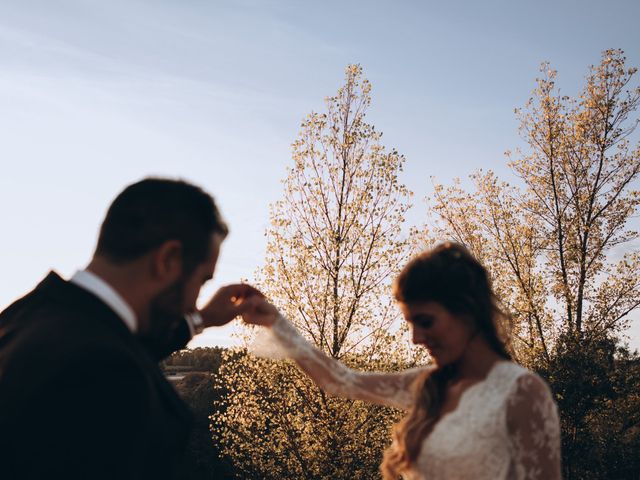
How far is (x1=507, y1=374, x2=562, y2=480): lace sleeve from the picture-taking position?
3393mm

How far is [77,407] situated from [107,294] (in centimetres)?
48

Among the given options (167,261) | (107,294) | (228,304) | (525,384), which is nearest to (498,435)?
(525,384)

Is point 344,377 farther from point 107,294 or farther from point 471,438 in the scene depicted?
point 107,294

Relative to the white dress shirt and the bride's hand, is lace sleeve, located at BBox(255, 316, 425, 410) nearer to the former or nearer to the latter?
the bride's hand

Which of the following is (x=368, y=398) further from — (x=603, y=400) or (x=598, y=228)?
(x=598, y=228)

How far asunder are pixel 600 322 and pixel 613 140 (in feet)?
20.4

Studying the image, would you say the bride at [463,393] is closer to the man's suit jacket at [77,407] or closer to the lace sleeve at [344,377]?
the lace sleeve at [344,377]

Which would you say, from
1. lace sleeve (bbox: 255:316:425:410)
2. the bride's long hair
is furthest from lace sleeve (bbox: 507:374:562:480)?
lace sleeve (bbox: 255:316:425:410)

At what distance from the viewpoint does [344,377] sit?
4.40 metres

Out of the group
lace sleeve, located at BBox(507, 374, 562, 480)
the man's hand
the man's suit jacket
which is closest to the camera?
the man's suit jacket

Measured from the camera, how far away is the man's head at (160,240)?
212 cm

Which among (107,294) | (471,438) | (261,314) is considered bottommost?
(471,438)

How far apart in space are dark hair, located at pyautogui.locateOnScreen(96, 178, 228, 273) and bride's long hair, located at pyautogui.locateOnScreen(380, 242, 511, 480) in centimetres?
178

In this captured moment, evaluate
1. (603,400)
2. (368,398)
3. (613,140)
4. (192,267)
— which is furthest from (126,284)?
(613,140)
